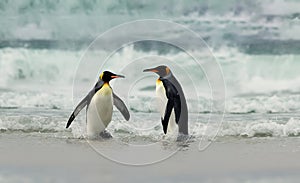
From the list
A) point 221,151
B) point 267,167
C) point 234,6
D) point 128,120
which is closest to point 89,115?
point 128,120

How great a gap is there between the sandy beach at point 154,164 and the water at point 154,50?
68cm

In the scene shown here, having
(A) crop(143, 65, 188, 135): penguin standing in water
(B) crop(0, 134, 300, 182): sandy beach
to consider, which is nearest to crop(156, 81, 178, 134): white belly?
(A) crop(143, 65, 188, 135): penguin standing in water

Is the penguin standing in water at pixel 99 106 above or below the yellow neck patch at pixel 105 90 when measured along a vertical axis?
below

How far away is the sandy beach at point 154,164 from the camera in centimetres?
266

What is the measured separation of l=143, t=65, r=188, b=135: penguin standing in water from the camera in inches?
128

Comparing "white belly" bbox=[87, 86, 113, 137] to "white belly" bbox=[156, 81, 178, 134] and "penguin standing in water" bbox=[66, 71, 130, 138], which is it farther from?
"white belly" bbox=[156, 81, 178, 134]

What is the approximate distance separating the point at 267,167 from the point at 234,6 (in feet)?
6.23

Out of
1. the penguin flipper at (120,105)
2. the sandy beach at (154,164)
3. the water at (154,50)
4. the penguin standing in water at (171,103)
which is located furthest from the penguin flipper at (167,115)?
the water at (154,50)

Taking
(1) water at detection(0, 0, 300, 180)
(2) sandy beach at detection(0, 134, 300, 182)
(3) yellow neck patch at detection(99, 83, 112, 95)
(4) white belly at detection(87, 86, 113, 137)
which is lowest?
(2) sandy beach at detection(0, 134, 300, 182)

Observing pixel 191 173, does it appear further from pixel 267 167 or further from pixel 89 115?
pixel 89 115

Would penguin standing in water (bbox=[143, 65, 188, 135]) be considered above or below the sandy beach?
above

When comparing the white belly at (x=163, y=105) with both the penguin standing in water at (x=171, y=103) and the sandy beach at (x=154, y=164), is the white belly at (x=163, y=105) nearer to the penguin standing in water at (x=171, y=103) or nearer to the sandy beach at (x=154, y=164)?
the penguin standing in water at (x=171, y=103)

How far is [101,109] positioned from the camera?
133 inches

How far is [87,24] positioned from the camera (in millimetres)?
4582
